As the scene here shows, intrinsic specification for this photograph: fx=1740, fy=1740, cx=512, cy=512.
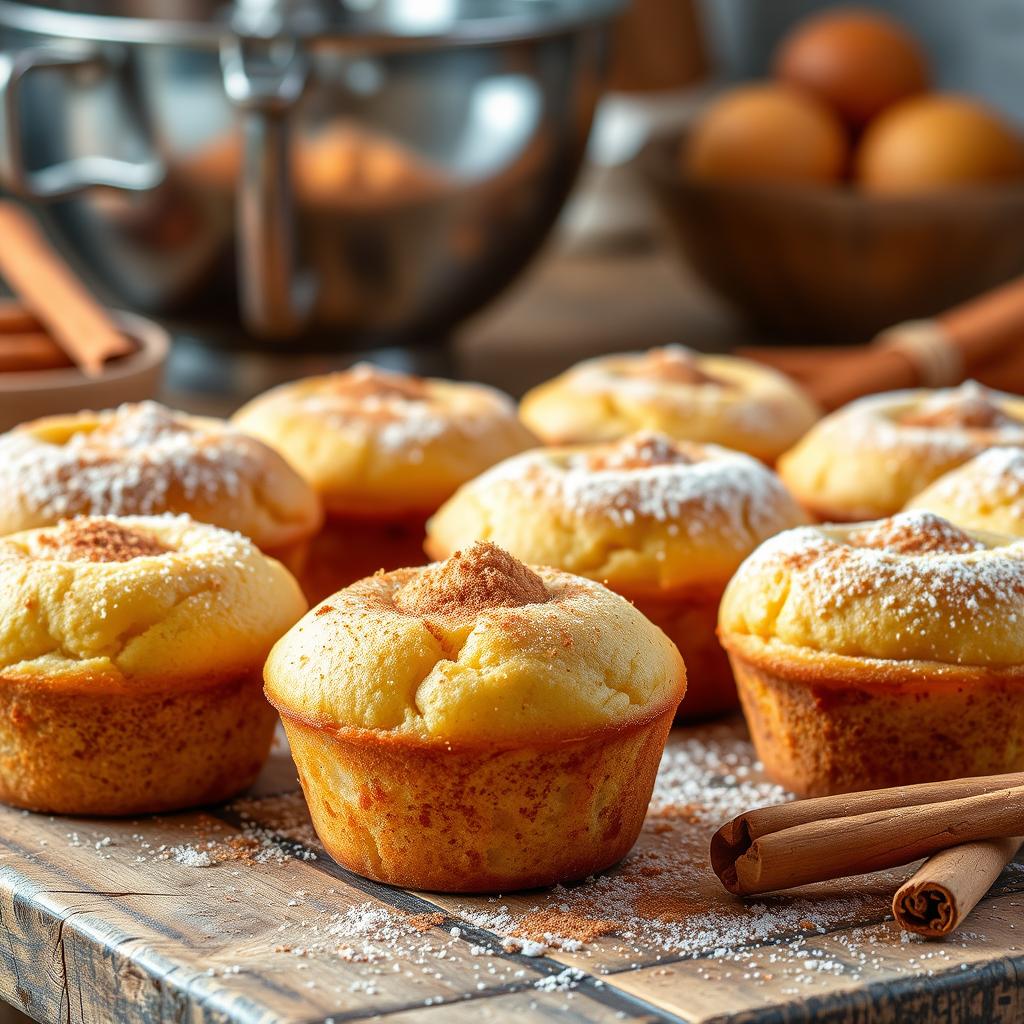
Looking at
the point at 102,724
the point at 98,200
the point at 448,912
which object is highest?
the point at 98,200

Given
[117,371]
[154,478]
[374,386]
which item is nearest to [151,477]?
[154,478]

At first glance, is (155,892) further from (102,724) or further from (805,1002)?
(805,1002)

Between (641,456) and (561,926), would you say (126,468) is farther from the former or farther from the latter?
(561,926)

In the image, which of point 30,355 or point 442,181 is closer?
point 30,355

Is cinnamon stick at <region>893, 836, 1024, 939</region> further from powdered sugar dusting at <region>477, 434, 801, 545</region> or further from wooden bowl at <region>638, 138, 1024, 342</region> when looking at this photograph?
wooden bowl at <region>638, 138, 1024, 342</region>

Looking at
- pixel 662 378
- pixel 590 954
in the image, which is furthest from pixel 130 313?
pixel 590 954

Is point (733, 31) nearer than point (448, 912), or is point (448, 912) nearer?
point (448, 912)

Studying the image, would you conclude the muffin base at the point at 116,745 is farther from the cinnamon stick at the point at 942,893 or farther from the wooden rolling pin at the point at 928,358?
the wooden rolling pin at the point at 928,358

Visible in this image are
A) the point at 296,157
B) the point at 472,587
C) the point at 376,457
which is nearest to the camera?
the point at 472,587
